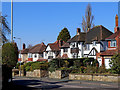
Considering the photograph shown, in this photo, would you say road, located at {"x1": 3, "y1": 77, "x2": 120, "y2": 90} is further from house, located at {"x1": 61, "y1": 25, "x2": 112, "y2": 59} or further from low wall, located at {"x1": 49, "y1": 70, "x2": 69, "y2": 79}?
house, located at {"x1": 61, "y1": 25, "x2": 112, "y2": 59}

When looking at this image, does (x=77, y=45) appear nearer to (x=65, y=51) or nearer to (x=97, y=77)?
(x=65, y=51)

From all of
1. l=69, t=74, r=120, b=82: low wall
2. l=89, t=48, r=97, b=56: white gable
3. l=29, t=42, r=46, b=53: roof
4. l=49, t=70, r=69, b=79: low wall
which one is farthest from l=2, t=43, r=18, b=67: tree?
l=29, t=42, r=46, b=53: roof

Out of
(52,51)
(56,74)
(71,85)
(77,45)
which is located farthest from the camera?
(52,51)

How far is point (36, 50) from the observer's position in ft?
236

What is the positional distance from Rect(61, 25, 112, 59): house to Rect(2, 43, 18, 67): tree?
29974 mm

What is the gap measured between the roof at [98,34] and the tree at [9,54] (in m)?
31.1

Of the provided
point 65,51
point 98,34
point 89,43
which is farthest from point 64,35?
point 98,34

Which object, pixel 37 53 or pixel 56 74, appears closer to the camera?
pixel 56 74

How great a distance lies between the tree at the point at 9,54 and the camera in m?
19.9

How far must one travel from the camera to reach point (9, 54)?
20422 millimetres

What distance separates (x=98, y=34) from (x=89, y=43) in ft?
9.71

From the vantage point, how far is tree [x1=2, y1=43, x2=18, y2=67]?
19.9 metres

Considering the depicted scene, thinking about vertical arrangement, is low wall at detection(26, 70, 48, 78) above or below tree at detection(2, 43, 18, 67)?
below

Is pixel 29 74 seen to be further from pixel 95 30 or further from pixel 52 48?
pixel 52 48
